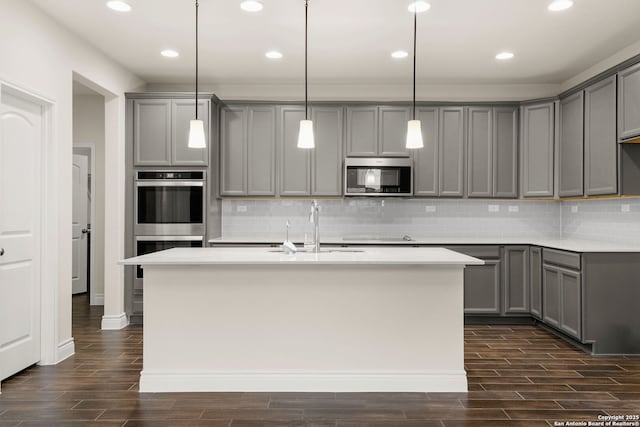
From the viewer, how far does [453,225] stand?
588cm

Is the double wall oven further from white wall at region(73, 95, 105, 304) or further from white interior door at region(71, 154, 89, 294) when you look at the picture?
white interior door at region(71, 154, 89, 294)

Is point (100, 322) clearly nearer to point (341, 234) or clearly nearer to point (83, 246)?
point (83, 246)

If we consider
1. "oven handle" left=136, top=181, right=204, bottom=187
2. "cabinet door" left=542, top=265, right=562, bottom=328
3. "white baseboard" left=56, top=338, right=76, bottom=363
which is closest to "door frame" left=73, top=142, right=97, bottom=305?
"oven handle" left=136, top=181, right=204, bottom=187

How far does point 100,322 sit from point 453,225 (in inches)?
162

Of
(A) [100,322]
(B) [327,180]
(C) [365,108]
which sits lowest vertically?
(A) [100,322]

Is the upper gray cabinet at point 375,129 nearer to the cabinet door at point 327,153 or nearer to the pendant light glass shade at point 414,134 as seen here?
the cabinet door at point 327,153

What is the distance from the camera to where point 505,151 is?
555 cm

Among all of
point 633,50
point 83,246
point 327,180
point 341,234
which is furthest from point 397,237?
point 83,246

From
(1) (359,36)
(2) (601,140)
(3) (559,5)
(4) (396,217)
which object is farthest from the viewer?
(4) (396,217)

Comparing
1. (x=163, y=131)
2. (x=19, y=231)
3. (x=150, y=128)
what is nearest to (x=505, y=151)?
(x=163, y=131)

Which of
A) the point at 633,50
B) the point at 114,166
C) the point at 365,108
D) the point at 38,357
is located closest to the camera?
the point at 38,357

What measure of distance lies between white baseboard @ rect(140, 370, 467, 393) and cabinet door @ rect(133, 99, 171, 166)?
2.67 meters

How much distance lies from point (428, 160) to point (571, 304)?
2087mm

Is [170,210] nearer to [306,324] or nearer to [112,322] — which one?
[112,322]
